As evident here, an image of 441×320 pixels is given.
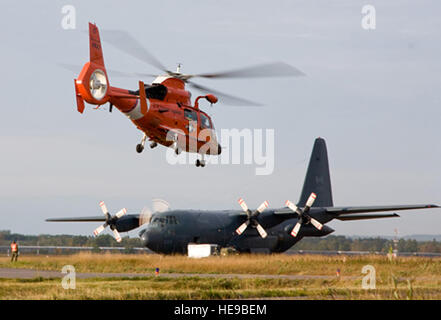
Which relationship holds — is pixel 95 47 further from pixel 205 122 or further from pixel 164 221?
pixel 164 221

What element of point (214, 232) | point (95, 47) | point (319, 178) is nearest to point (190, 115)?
point (95, 47)

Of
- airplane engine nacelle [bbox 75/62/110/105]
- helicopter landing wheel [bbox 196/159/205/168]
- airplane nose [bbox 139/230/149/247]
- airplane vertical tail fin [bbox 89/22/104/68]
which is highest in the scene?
airplane vertical tail fin [bbox 89/22/104/68]

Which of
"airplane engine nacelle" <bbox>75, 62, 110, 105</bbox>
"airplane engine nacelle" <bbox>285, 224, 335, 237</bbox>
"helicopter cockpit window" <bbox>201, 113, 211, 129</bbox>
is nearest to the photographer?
"airplane engine nacelle" <bbox>75, 62, 110, 105</bbox>

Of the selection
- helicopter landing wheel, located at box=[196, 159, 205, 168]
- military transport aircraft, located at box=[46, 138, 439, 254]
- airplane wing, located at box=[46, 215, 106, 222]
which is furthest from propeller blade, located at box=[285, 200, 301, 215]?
airplane wing, located at box=[46, 215, 106, 222]

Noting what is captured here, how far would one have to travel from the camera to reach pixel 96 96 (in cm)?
2936

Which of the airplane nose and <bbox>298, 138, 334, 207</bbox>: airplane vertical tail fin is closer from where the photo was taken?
the airplane nose

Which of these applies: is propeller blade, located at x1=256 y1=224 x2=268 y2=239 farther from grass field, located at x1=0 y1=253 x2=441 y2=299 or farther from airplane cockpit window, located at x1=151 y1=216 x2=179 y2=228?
airplane cockpit window, located at x1=151 y1=216 x2=179 y2=228

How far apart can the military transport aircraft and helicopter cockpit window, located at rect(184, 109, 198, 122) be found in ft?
32.6

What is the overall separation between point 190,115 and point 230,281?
43.5 feet

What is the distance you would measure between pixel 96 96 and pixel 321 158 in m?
34.5

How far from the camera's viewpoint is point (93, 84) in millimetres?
29344

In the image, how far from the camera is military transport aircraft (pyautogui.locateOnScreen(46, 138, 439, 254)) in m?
43.2

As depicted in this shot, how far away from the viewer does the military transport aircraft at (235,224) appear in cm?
4316
